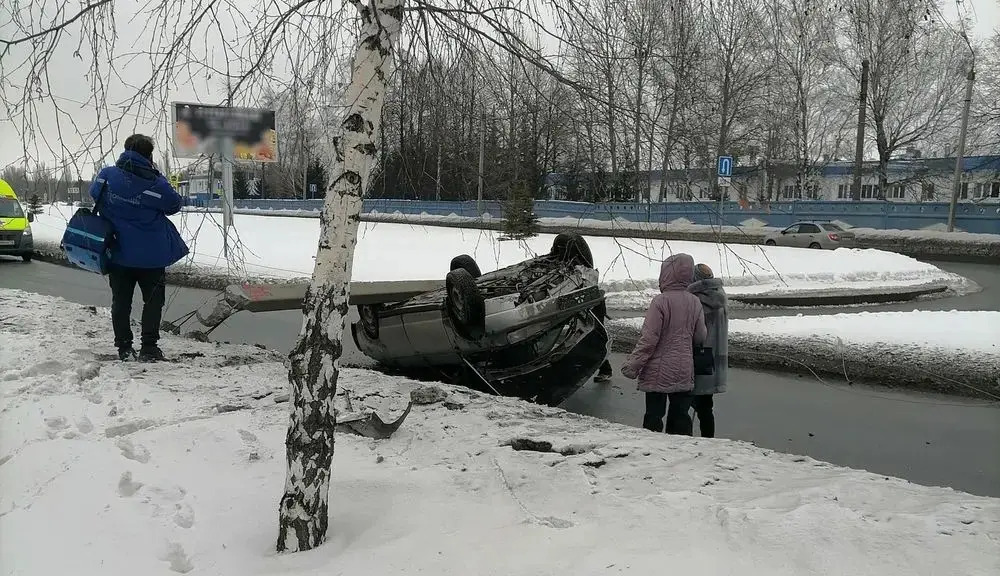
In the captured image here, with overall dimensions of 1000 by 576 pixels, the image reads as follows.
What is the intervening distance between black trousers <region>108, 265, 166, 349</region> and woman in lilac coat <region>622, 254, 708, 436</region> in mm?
4137

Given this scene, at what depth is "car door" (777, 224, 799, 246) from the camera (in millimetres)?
28406

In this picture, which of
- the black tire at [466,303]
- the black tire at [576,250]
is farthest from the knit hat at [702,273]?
the black tire at [466,303]

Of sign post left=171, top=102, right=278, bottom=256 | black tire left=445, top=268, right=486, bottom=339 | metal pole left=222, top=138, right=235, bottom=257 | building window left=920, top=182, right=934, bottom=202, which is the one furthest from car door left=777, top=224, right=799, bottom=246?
sign post left=171, top=102, right=278, bottom=256

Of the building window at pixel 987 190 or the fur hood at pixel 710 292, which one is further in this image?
the building window at pixel 987 190

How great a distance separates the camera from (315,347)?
8.57ft

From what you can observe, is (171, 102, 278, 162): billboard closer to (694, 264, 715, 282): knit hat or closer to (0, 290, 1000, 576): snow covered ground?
(0, 290, 1000, 576): snow covered ground

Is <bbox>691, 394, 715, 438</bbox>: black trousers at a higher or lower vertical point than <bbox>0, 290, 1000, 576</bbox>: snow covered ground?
lower

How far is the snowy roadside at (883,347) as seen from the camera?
710 cm

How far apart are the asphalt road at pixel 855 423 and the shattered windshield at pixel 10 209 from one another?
15.0 metres

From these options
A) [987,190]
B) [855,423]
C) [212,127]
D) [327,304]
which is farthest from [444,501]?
[987,190]

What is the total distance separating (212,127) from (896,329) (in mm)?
8898

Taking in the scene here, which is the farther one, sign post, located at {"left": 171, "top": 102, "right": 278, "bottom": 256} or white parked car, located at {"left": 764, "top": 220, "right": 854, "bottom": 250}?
white parked car, located at {"left": 764, "top": 220, "right": 854, "bottom": 250}

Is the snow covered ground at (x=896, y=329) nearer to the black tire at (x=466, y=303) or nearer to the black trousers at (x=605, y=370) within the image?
the black trousers at (x=605, y=370)

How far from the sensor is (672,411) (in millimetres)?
4750
